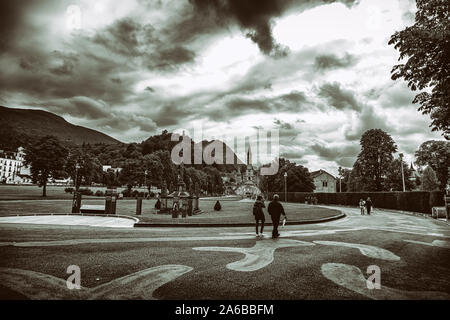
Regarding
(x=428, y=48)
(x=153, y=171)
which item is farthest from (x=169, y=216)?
(x=153, y=171)

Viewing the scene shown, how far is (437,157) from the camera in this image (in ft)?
222

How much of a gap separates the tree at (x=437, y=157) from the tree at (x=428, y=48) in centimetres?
7118

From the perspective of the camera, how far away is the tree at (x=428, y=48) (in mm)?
7488

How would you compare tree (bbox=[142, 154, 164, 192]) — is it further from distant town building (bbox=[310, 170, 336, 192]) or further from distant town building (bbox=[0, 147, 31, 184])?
distant town building (bbox=[0, 147, 31, 184])

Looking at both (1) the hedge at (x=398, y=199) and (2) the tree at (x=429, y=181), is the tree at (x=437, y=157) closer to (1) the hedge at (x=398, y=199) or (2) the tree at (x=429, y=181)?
(2) the tree at (x=429, y=181)

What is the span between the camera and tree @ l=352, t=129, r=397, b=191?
56406 mm

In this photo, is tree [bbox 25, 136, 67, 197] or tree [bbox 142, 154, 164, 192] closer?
tree [bbox 25, 136, 67, 197]

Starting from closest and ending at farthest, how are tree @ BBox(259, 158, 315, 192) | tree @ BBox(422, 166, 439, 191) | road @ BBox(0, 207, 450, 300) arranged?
road @ BBox(0, 207, 450, 300) → tree @ BBox(422, 166, 439, 191) → tree @ BBox(259, 158, 315, 192)

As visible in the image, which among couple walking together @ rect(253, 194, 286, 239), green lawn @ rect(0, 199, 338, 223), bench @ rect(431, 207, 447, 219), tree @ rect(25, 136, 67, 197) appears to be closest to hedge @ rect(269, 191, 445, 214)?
bench @ rect(431, 207, 447, 219)

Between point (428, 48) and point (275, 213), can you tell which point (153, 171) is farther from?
point (428, 48)

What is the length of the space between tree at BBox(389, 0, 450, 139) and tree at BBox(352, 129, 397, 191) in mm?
53834

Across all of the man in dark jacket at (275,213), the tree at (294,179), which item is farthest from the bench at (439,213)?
the tree at (294,179)

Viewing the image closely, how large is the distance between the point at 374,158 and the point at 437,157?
81.5 ft
